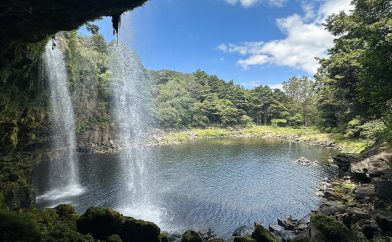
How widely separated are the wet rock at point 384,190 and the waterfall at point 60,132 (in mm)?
28565

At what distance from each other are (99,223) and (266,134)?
3457 inches

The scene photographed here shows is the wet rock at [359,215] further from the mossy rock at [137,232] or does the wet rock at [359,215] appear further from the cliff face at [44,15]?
the cliff face at [44,15]

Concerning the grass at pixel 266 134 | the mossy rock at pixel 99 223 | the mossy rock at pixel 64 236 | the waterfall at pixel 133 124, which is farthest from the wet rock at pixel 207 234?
the grass at pixel 266 134

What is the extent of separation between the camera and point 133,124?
8069 cm

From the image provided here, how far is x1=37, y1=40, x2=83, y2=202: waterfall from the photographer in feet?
117

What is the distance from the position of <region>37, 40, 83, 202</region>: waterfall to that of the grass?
2969 cm

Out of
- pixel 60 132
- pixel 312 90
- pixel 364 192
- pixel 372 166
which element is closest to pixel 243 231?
pixel 364 192

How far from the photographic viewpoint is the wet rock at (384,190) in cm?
2114

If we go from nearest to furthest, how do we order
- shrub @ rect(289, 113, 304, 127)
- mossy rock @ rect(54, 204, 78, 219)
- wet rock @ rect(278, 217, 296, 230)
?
mossy rock @ rect(54, 204, 78, 219) < wet rock @ rect(278, 217, 296, 230) < shrub @ rect(289, 113, 304, 127)

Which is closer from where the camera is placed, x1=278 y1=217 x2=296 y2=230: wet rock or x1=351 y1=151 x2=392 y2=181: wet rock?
x1=278 y1=217 x2=296 y2=230: wet rock

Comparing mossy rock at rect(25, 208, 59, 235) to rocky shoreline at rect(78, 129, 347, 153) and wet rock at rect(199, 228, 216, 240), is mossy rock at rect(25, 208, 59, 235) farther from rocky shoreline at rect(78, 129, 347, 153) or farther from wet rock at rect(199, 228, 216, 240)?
rocky shoreline at rect(78, 129, 347, 153)

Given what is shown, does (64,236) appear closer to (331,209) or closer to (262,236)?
(262,236)

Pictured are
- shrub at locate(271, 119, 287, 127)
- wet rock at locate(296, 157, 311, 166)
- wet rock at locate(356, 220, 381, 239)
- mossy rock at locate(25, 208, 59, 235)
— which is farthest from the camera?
shrub at locate(271, 119, 287, 127)

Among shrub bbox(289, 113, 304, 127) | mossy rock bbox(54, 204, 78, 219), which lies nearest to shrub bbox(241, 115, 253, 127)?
shrub bbox(289, 113, 304, 127)
